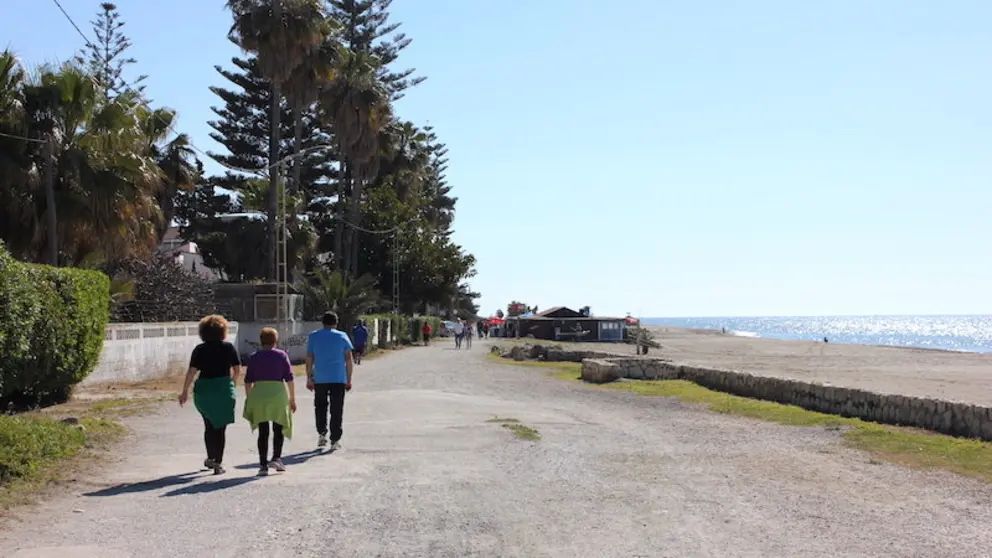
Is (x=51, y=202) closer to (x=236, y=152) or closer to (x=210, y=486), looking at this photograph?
(x=210, y=486)

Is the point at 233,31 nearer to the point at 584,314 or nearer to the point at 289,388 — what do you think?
the point at 289,388

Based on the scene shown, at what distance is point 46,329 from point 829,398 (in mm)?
13085

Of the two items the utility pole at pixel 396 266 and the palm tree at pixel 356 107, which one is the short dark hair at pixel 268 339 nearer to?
the palm tree at pixel 356 107

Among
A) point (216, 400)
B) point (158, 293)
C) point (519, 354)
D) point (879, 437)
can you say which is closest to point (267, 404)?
point (216, 400)

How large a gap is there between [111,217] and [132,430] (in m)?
11.8

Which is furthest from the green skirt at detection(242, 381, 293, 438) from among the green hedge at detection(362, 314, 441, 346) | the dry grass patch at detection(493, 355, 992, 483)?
the green hedge at detection(362, 314, 441, 346)

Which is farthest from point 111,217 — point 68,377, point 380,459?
point 380,459

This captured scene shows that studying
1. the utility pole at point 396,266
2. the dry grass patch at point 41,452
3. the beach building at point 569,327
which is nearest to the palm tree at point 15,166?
the dry grass patch at point 41,452

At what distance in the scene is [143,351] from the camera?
23.0 meters

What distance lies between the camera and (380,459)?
10750 mm

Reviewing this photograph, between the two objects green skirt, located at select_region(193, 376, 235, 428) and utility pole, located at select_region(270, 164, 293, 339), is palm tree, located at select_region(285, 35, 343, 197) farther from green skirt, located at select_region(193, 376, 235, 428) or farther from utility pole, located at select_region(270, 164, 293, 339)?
green skirt, located at select_region(193, 376, 235, 428)

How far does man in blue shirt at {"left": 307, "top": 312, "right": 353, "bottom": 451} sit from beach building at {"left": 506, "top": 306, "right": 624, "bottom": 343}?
228 feet

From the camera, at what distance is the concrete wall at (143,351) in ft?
68.5

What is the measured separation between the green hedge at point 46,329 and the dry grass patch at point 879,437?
423 inches
